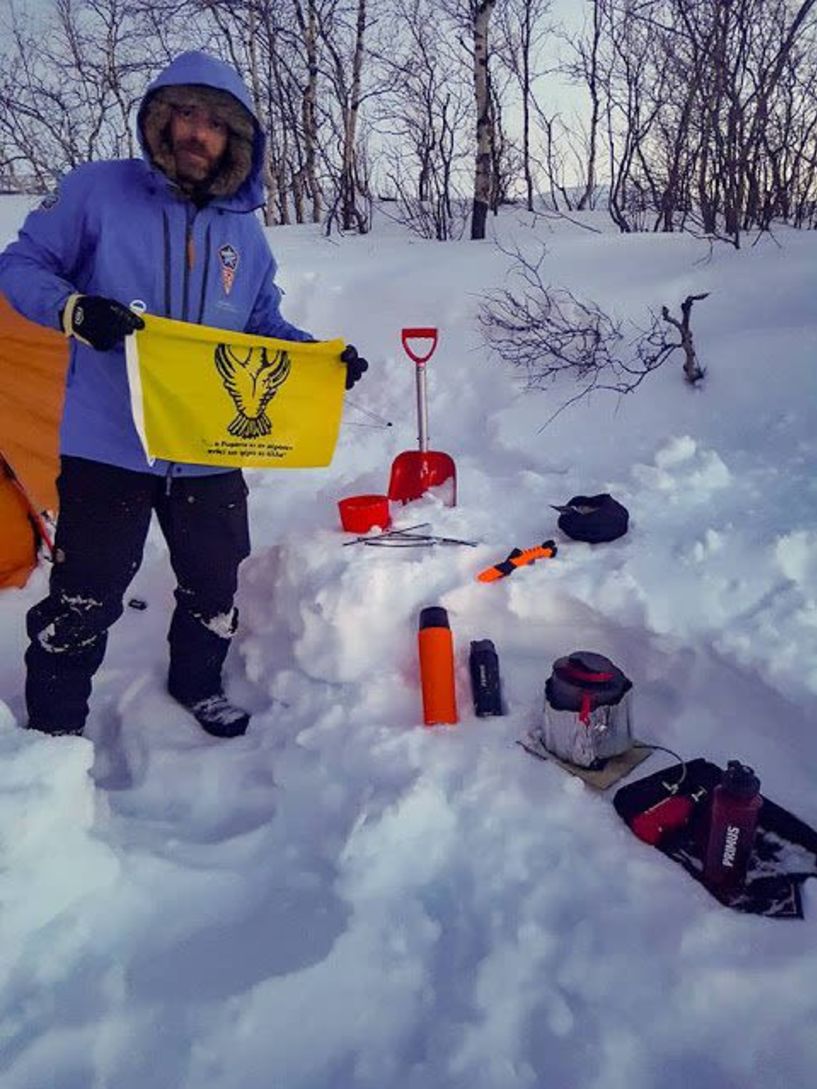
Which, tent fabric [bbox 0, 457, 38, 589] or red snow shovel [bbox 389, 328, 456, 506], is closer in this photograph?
tent fabric [bbox 0, 457, 38, 589]

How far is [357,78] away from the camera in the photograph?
39.3 ft

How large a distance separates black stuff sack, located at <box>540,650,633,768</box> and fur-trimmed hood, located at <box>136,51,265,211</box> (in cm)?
188

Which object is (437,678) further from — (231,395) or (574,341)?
(574,341)

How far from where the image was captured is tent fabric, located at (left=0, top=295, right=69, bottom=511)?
3764 millimetres

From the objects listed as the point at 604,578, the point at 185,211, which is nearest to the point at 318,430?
the point at 185,211

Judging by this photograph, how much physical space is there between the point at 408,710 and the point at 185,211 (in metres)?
1.83

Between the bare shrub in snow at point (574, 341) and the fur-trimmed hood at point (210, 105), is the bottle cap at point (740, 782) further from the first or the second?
the bare shrub in snow at point (574, 341)

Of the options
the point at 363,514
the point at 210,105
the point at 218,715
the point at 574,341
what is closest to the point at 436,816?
the point at 218,715

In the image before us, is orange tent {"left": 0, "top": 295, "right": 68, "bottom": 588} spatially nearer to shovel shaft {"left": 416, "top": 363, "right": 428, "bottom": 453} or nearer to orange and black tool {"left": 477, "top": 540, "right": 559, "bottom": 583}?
shovel shaft {"left": 416, "top": 363, "right": 428, "bottom": 453}

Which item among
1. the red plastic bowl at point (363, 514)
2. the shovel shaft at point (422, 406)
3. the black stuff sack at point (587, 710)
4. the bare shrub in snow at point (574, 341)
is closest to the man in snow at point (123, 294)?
the red plastic bowl at point (363, 514)

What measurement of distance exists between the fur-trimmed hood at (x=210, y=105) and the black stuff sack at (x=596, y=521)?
1811mm

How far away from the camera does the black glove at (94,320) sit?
2098 mm

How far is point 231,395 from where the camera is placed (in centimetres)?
257

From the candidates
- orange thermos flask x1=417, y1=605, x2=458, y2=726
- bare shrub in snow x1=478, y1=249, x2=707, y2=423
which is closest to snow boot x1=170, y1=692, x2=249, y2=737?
orange thermos flask x1=417, y1=605, x2=458, y2=726
